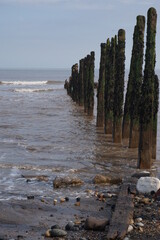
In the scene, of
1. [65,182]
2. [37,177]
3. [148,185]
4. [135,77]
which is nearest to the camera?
[148,185]

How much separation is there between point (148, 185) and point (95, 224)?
2.20 meters

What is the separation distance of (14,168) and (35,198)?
9.36 feet

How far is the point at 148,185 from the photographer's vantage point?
8.68 m

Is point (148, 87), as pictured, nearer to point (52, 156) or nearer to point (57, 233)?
point (52, 156)

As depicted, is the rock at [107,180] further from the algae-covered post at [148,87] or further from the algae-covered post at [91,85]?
the algae-covered post at [91,85]

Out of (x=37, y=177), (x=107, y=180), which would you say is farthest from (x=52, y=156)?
(x=107, y=180)

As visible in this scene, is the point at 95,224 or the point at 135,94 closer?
the point at 95,224

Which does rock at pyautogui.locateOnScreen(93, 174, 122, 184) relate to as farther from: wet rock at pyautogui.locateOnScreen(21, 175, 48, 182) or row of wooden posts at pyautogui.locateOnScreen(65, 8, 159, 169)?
row of wooden posts at pyautogui.locateOnScreen(65, 8, 159, 169)

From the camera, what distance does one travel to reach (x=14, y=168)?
11.4 m

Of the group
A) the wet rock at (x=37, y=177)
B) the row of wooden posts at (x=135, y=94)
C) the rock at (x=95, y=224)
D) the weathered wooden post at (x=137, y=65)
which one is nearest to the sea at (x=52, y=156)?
the wet rock at (x=37, y=177)

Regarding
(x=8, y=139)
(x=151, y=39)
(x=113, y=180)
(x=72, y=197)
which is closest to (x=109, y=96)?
(x=8, y=139)

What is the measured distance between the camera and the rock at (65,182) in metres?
9.61

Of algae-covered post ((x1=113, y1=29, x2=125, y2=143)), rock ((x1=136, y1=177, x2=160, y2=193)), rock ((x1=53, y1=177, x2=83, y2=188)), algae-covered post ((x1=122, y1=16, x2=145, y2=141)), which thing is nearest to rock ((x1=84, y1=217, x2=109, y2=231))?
rock ((x1=136, y1=177, x2=160, y2=193))

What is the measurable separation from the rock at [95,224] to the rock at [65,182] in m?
2.80
